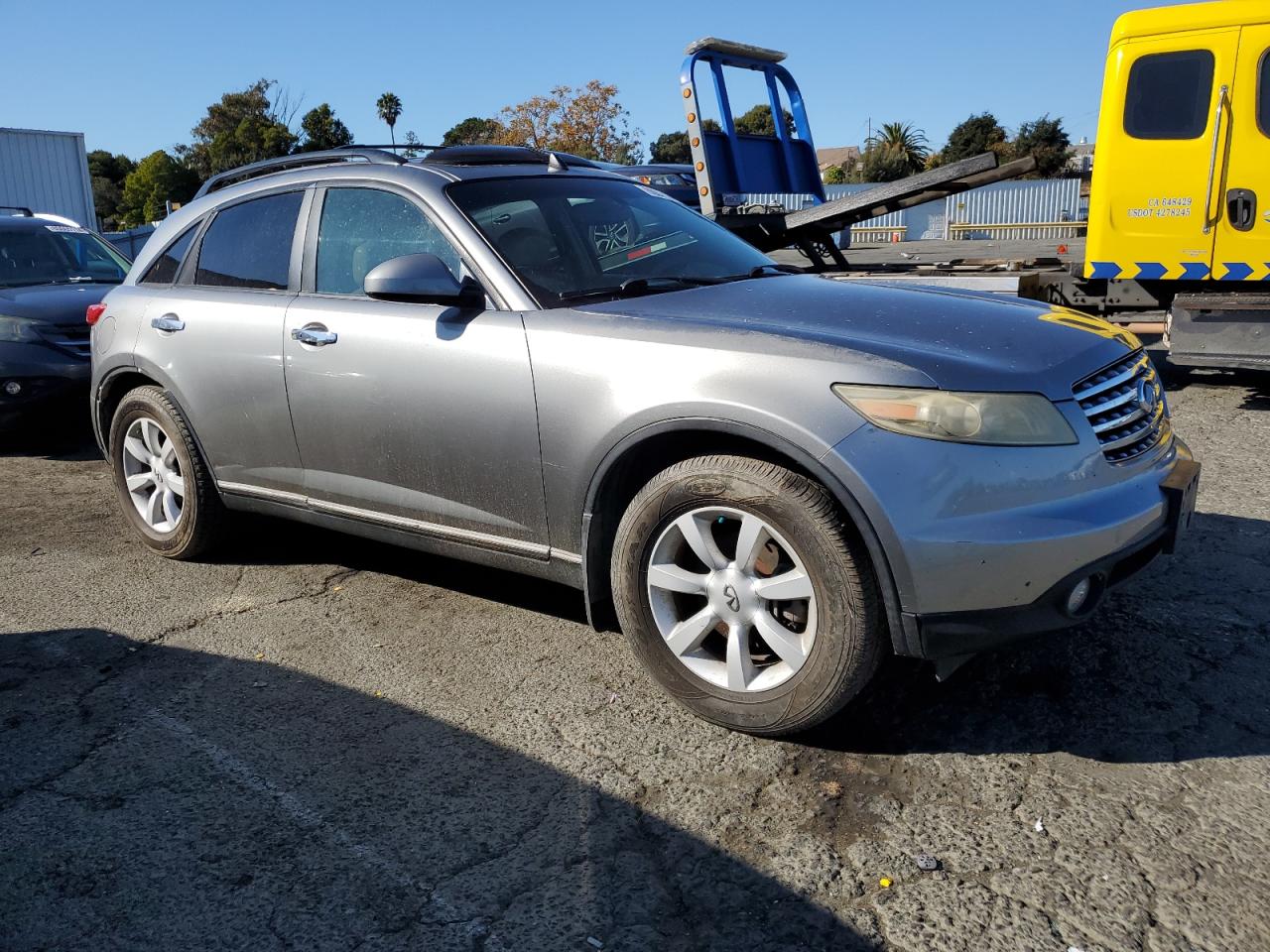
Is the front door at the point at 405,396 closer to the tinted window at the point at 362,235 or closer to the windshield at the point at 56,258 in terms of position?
the tinted window at the point at 362,235

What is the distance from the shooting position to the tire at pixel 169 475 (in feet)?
15.6

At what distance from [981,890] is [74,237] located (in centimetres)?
927

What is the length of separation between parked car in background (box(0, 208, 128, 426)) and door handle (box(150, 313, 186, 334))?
337cm

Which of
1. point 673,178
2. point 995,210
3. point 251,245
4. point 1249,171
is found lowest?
point 251,245

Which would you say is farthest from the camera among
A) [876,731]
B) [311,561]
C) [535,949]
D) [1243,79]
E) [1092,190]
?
[1092,190]

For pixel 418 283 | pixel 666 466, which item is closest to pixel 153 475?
pixel 418 283

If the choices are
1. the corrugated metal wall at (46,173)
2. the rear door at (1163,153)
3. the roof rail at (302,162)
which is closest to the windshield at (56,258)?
the roof rail at (302,162)

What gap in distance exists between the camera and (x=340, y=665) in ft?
12.5

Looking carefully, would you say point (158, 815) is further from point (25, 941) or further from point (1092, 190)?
point (1092, 190)

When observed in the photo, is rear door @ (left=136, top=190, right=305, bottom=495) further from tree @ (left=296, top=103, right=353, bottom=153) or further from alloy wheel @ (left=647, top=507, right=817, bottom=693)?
tree @ (left=296, top=103, right=353, bottom=153)

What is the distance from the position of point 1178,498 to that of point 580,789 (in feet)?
6.36

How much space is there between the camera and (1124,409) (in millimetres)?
3189

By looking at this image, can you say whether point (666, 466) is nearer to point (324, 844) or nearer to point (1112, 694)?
point (324, 844)

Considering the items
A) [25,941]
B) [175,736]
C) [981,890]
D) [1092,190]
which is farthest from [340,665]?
[1092,190]
